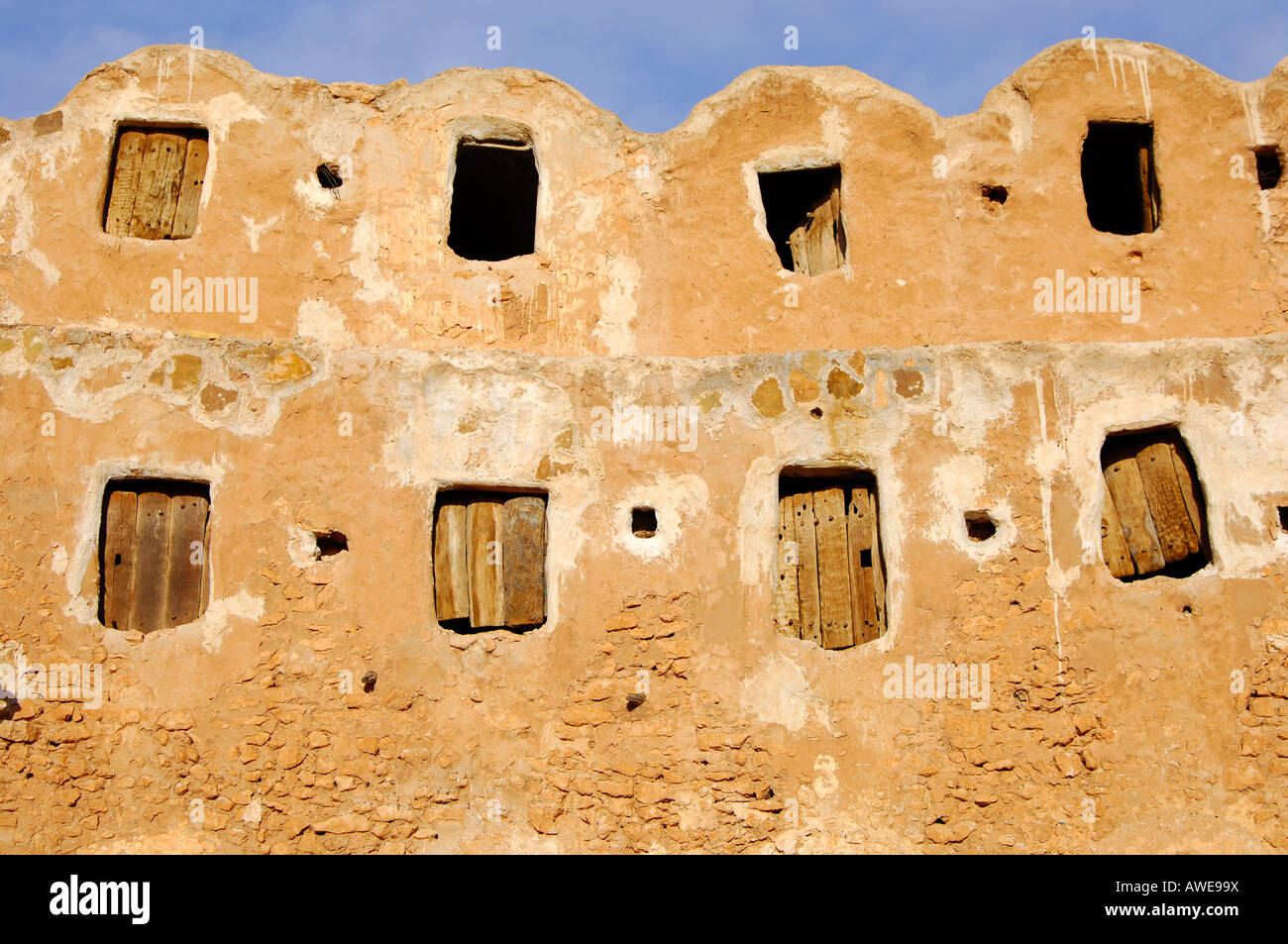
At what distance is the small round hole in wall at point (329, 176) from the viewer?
29.2 feet

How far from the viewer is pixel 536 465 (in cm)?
737

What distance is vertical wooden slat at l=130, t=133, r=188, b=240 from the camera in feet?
28.6

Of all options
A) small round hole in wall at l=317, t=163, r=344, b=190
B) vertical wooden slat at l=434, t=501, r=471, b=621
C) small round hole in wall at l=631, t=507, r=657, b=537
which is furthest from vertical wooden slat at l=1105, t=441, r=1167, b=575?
small round hole in wall at l=317, t=163, r=344, b=190

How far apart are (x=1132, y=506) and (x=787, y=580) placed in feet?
7.89

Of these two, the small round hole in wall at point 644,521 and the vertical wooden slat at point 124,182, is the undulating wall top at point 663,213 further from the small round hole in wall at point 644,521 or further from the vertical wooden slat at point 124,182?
the small round hole in wall at point 644,521

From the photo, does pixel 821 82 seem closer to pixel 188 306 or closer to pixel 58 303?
pixel 188 306

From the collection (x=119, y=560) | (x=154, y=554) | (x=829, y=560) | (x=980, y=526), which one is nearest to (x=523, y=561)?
(x=829, y=560)

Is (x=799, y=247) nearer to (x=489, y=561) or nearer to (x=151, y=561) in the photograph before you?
(x=489, y=561)

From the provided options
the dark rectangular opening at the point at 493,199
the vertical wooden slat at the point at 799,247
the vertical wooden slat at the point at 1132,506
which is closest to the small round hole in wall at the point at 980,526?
the vertical wooden slat at the point at 1132,506

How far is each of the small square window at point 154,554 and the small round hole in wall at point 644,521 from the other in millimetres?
2735

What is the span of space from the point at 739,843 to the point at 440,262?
498 cm

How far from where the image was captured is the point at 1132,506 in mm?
7449

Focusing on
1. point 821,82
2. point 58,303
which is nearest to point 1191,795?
point 821,82
